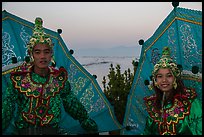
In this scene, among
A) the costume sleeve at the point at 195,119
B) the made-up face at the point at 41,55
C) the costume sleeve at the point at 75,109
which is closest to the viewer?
the costume sleeve at the point at 195,119

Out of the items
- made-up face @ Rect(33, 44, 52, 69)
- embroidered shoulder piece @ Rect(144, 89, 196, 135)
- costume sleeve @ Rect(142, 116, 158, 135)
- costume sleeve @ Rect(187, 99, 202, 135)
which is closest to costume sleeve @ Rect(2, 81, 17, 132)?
made-up face @ Rect(33, 44, 52, 69)

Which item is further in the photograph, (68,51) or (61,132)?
(68,51)

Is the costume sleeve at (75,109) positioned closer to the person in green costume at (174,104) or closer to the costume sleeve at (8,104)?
the costume sleeve at (8,104)

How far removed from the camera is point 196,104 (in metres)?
3.18

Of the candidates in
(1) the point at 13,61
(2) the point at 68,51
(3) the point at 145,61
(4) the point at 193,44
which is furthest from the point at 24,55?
(4) the point at 193,44

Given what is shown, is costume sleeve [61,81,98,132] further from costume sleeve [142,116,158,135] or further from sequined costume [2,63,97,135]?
costume sleeve [142,116,158,135]

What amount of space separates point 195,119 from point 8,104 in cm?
174

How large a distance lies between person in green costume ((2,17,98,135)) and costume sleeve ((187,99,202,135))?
1254 mm

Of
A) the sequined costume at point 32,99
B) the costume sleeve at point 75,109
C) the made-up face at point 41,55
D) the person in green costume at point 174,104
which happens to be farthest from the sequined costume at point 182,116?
the made-up face at point 41,55

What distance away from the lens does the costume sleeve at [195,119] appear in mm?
3139

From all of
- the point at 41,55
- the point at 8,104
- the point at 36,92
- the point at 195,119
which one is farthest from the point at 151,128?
the point at 8,104

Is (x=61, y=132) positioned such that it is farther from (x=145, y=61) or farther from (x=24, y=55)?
(x=145, y=61)

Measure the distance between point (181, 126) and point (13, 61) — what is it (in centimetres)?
183

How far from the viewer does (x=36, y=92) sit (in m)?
3.41
